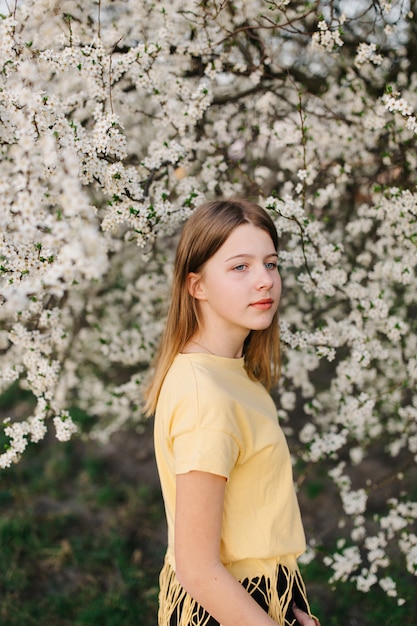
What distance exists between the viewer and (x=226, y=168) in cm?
266

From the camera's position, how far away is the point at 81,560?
3361mm

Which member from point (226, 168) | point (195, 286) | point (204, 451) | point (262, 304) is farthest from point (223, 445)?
point (226, 168)

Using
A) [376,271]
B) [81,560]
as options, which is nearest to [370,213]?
[376,271]

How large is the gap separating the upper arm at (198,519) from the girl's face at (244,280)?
19.8 inches

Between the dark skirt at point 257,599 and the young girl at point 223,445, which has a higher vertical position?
the young girl at point 223,445

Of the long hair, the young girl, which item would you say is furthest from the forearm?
the long hair

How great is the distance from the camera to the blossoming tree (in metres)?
1.90

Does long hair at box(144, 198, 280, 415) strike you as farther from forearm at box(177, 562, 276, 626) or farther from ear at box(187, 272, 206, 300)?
forearm at box(177, 562, 276, 626)

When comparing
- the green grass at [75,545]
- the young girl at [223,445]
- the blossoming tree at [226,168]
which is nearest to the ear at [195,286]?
→ the young girl at [223,445]

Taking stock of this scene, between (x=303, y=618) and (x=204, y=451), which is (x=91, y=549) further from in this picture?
(x=204, y=451)

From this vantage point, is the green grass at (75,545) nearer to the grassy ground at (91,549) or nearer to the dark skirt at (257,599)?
the grassy ground at (91,549)

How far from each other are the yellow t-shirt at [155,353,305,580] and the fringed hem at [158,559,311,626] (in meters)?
0.03

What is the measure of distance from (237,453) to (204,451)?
14 cm

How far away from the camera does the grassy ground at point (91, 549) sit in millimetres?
2959
